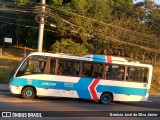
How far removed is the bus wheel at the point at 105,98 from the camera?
21.1m

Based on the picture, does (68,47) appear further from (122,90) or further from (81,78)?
(81,78)

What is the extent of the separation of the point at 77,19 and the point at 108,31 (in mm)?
5429

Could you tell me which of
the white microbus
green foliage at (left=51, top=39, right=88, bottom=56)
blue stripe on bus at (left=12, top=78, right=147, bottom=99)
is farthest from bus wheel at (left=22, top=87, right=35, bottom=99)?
green foliage at (left=51, top=39, right=88, bottom=56)

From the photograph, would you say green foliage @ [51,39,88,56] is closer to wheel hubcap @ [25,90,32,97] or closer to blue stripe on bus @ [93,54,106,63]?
blue stripe on bus @ [93,54,106,63]

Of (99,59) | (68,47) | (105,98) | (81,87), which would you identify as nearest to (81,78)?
(81,87)

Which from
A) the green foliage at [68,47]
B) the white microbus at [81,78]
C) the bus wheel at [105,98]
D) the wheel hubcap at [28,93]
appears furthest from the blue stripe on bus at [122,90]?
the green foliage at [68,47]

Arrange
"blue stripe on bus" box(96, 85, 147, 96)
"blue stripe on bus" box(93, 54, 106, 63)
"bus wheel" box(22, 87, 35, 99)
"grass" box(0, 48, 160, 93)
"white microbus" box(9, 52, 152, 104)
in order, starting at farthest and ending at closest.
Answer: "grass" box(0, 48, 160, 93) → "blue stripe on bus" box(96, 85, 147, 96) → "blue stripe on bus" box(93, 54, 106, 63) → "white microbus" box(9, 52, 152, 104) → "bus wheel" box(22, 87, 35, 99)

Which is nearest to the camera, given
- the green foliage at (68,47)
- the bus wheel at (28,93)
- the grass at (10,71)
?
the bus wheel at (28,93)

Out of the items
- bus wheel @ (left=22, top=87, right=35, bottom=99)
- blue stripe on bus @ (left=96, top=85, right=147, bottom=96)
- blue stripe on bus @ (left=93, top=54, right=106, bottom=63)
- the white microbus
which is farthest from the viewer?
blue stripe on bus @ (left=96, top=85, right=147, bottom=96)

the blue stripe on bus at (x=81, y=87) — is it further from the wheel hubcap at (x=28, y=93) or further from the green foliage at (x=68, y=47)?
the green foliage at (x=68, y=47)

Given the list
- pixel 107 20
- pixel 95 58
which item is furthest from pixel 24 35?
pixel 95 58

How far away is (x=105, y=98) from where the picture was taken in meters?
21.3

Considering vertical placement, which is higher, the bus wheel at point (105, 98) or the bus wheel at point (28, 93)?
the bus wheel at point (28, 93)

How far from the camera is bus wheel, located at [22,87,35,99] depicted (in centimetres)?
1961
